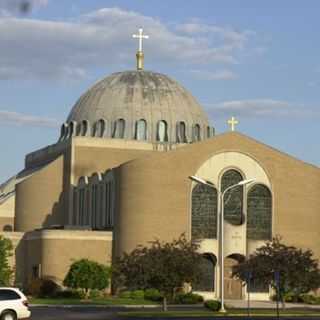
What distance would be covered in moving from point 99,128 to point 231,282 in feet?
73.5

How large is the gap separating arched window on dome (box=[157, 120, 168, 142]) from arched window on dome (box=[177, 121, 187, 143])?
132 centimetres

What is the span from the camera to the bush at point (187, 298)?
71500 mm

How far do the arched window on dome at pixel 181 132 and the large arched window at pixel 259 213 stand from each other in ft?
54.3

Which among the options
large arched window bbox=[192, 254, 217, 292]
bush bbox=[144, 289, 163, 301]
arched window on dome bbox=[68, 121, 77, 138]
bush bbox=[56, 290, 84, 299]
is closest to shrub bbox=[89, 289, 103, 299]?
bush bbox=[56, 290, 84, 299]

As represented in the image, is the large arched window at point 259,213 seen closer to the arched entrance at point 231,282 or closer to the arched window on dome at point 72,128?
the arched entrance at point 231,282

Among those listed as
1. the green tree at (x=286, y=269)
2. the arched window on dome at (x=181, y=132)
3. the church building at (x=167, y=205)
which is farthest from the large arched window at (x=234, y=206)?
the arched window on dome at (x=181, y=132)

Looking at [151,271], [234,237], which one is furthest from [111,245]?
[151,271]

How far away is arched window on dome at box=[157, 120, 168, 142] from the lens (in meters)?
97.5

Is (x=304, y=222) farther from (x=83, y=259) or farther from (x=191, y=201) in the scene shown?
(x=83, y=259)

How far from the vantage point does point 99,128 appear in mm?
97500

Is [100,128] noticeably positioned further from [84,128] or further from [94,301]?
[94,301]

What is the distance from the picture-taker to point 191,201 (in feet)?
267

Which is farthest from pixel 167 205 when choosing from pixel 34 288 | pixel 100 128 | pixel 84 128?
pixel 84 128

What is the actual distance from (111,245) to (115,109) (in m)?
19.9
